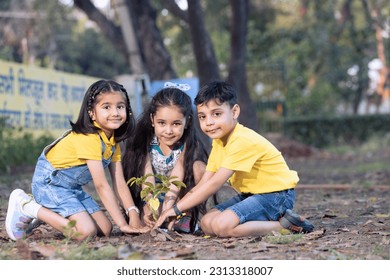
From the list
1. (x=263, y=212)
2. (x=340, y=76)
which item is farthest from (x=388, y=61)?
(x=263, y=212)

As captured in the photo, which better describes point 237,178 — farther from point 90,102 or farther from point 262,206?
point 90,102

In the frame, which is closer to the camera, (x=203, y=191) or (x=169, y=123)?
(x=203, y=191)

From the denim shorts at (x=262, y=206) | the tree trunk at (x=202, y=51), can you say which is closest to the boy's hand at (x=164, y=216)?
the denim shorts at (x=262, y=206)

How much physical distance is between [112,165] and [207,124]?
2.69 ft

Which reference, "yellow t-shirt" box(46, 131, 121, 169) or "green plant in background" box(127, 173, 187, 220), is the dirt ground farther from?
"yellow t-shirt" box(46, 131, 121, 169)

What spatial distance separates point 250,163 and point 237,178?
13.8 inches

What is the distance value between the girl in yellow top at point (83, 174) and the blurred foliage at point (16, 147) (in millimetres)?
4860

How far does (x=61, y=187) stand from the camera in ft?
16.7

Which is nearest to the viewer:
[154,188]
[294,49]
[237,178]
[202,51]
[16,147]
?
[154,188]

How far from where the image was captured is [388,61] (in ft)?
105

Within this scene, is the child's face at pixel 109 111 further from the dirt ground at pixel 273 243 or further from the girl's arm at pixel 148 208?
the dirt ground at pixel 273 243

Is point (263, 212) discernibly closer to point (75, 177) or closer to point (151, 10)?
point (75, 177)

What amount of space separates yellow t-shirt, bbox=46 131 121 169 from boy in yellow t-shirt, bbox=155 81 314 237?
2.10ft

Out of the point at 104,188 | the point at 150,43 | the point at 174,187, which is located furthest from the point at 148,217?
the point at 150,43
